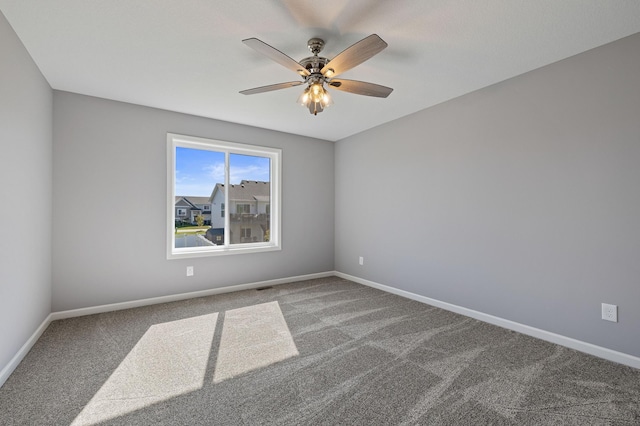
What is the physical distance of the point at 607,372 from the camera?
2.02 meters

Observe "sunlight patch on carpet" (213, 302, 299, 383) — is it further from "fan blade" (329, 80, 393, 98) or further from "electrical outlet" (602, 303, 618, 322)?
"electrical outlet" (602, 303, 618, 322)

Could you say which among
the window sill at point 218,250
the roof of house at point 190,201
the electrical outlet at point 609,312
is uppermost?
the roof of house at point 190,201

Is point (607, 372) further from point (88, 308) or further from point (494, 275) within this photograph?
point (88, 308)

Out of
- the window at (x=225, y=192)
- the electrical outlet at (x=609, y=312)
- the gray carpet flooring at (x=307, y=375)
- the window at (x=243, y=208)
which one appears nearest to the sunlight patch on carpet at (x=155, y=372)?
the gray carpet flooring at (x=307, y=375)

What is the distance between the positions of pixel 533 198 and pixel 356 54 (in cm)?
211

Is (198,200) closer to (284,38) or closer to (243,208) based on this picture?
(243,208)

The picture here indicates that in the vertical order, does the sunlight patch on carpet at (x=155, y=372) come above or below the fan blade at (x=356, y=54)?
below

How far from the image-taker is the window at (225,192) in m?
3.76

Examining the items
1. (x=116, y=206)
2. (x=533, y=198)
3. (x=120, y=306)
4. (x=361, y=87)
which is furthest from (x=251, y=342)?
(x=533, y=198)

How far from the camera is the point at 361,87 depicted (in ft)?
7.64

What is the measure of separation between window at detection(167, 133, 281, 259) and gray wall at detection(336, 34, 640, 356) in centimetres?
191

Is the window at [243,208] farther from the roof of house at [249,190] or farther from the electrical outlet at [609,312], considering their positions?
the electrical outlet at [609,312]

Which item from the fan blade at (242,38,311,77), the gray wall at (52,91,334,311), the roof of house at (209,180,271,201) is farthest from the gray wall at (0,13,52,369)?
the roof of house at (209,180,271,201)

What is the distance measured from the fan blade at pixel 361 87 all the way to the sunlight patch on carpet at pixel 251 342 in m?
2.23
